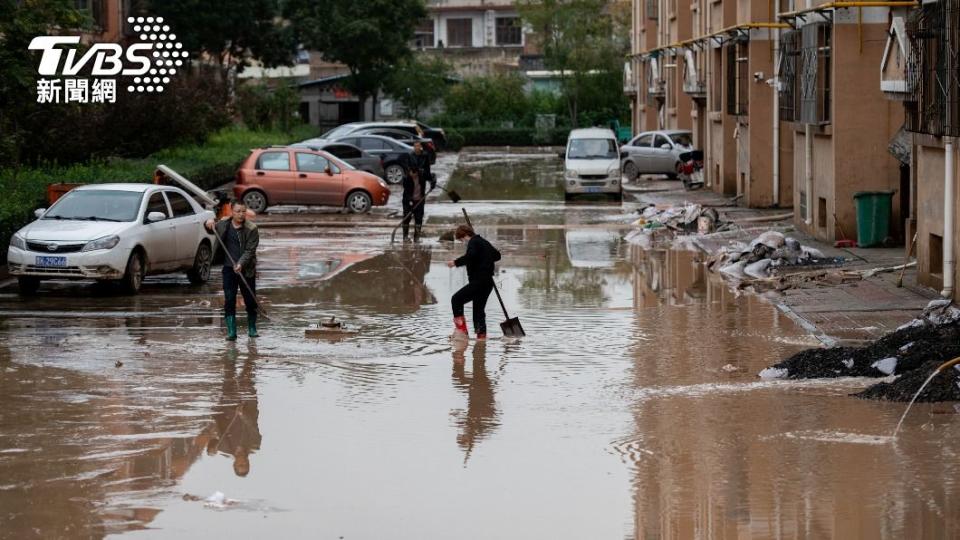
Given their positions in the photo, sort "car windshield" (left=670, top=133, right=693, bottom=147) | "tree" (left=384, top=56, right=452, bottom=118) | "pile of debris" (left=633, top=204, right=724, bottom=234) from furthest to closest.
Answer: "tree" (left=384, top=56, right=452, bottom=118) < "car windshield" (left=670, top=133, right=693, bottom=147) < "pile of debris" (left=633, top=204, right=724, bottom=234)

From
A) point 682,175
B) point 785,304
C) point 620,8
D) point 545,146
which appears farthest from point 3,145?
point 620,8

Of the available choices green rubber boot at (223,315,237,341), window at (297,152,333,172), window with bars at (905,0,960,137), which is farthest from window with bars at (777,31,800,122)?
green rubber boot at (223,315,237,341)

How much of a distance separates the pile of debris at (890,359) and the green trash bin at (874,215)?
1047 centimetres

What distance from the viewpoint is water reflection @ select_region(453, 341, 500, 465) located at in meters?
12.1

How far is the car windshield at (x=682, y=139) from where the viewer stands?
48.2 meters

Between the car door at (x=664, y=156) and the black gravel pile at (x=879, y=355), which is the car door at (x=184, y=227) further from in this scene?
the car door at (x=664, y=156)

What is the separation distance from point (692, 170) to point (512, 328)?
2748 centimetres

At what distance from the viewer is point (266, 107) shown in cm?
6694

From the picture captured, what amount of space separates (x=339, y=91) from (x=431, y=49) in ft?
61.8

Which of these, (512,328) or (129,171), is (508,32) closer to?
(129,171)

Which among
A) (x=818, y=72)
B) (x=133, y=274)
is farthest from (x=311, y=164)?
(x=133, y=274)

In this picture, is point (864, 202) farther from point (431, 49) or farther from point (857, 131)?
point (431, 49)

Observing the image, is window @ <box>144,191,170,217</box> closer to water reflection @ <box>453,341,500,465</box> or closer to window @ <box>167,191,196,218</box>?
window @ <box>167,191,196,218</box>

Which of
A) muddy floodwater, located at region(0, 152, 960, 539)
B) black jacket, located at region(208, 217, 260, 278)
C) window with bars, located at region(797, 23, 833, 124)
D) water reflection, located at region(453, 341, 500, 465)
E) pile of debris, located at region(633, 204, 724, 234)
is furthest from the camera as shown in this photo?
pile of debris, located at region(633, 204, 724, 234)
